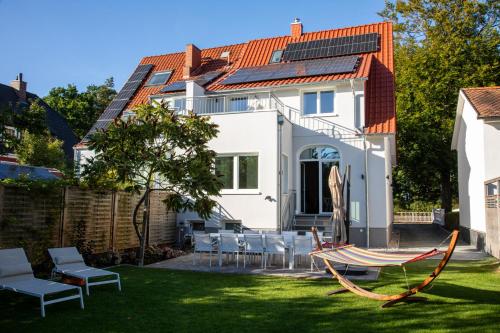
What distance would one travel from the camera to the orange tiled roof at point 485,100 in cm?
1450

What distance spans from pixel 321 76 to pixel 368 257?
11.6 meters

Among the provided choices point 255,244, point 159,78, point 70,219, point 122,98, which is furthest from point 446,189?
point 70,219

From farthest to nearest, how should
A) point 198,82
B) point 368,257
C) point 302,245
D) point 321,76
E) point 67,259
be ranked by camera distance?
point 198,82
point 321,76
point 302,245
point 67,259
point 368,257

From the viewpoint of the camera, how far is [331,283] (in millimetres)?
9141

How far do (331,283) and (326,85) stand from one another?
10568mm

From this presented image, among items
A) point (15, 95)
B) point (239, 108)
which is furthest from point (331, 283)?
point (15, 95)

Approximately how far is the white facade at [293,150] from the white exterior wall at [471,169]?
10.9 feet

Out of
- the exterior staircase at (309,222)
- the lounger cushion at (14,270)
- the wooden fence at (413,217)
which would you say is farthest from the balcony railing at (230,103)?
the wooden fence at (413,217)

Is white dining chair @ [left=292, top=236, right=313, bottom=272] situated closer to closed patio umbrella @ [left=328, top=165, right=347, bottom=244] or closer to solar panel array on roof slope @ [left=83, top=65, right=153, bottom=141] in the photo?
closed patio umbrella @ [left=328, top=165, right=347, bottom=244]

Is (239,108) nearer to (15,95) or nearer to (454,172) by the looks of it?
(454,172)

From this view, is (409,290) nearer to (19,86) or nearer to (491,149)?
(491,149)

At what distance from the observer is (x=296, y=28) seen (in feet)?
76.9

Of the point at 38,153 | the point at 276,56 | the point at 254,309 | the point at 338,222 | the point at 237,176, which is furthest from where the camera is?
the point at 38,153

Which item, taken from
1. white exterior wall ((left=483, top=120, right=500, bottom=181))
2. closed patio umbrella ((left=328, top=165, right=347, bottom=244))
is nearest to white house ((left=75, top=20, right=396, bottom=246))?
white exterior wall ((left=483, top=120, right=500, bottom=181))
